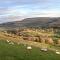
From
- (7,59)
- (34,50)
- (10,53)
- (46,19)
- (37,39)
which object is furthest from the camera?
(46,19)

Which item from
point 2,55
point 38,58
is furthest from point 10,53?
point 38,58

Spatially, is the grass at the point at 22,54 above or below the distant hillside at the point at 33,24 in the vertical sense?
above

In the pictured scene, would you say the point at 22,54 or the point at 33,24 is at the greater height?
the point at 22,54

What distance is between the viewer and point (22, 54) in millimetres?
24984

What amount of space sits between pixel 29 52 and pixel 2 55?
2.51 metres

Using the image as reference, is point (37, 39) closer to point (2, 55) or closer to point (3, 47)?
point (3, 47)

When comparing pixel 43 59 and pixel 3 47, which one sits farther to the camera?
pixel 3 47

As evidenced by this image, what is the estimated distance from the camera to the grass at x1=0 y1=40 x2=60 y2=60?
24120 millimetres

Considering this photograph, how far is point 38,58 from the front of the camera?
2417cm

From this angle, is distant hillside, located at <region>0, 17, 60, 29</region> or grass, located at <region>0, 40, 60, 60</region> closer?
grass, located at <region>0, 40, 60, 60</region>

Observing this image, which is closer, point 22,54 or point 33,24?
point 22,54

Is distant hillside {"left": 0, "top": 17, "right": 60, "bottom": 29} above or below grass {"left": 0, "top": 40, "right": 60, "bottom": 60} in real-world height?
below

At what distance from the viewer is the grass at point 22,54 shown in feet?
79.1

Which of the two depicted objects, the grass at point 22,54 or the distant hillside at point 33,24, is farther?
the distant hillside at point 33,24
